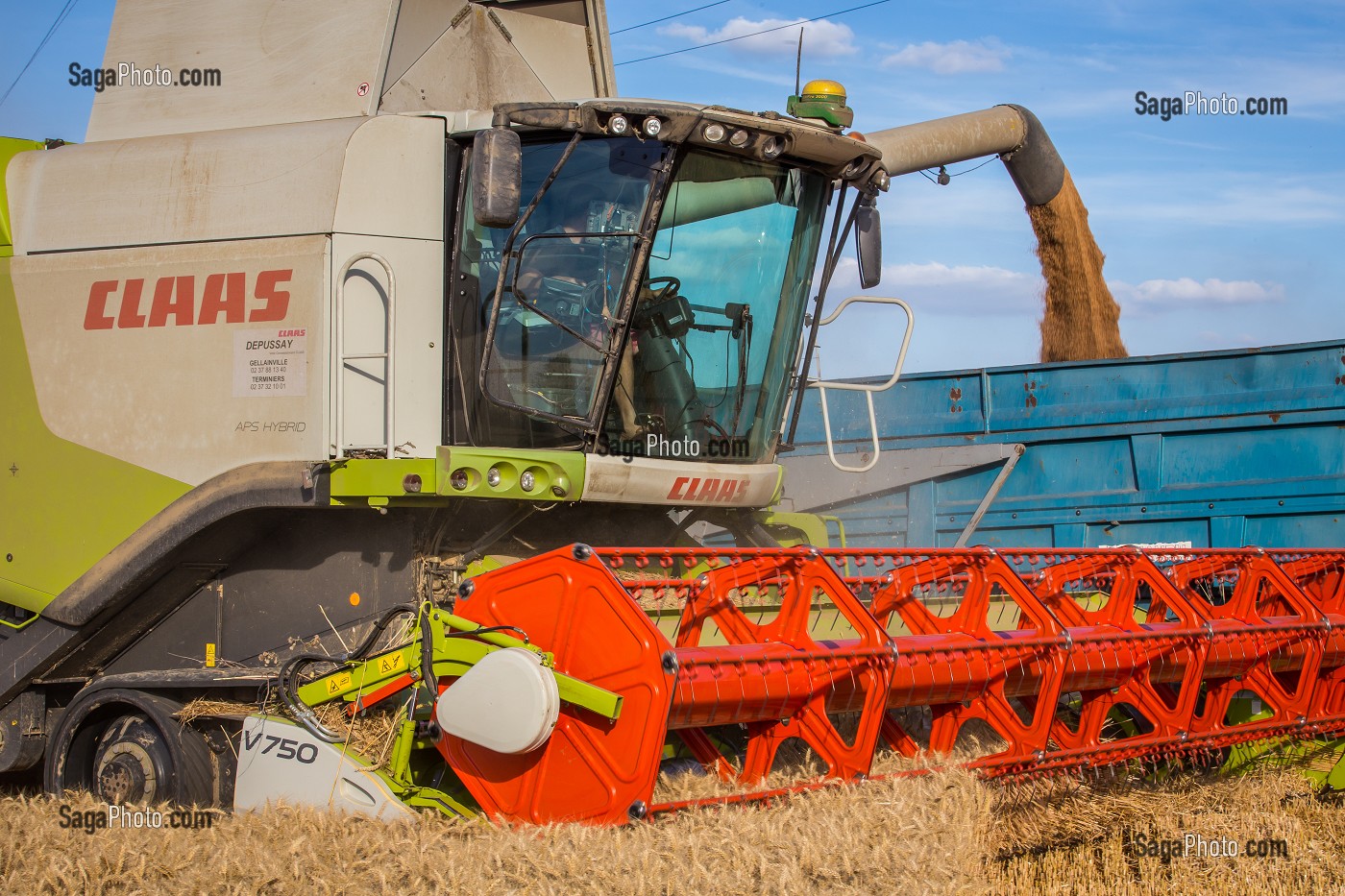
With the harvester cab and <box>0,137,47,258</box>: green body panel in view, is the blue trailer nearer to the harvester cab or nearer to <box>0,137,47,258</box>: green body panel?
the harvester cab

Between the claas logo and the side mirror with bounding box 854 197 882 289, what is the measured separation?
2.06 metres

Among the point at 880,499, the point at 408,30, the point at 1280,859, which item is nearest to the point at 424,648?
the point at 408,30

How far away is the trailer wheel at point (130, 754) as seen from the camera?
14.5ft

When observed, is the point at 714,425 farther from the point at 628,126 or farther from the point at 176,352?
the point at 176,352

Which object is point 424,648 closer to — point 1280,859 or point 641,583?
point 641,583

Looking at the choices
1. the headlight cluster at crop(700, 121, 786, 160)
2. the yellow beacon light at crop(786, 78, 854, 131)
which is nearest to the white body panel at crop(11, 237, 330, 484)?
the headlight cluster at crop(700, 121, 786, 160)

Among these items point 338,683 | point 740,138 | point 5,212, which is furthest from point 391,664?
point 5,212

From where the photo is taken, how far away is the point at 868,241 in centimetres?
506

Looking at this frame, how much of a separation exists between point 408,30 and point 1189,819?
157 inches

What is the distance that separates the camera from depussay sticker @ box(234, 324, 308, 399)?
4.50m

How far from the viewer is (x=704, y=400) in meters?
4.74

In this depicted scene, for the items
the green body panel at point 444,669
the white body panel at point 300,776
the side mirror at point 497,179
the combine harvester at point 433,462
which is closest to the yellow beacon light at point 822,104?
the combine harvester at point 433,462

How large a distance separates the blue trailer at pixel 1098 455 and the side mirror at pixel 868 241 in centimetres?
334

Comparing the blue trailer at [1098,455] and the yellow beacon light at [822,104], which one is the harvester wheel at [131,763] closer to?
the yellow beacon light at [822,104]
